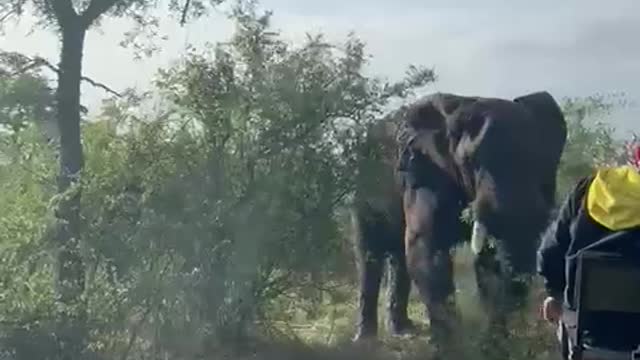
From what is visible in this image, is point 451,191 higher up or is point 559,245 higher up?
point 451,191

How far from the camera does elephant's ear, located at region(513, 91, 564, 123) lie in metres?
14.2

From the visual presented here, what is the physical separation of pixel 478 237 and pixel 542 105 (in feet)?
7.07

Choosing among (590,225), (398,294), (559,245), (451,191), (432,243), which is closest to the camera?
(590,225)

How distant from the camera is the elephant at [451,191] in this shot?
12.5m

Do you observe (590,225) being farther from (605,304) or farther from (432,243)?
(432,243)

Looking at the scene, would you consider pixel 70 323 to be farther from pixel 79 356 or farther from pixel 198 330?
pixel 198 330

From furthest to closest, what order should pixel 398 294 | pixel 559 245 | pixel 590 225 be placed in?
1. pixel 398 294
2. pixel 559 245
3. pixel 590 225

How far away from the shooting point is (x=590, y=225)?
21.8ft

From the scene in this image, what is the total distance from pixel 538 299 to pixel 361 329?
11.7 ft

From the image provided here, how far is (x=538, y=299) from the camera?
11633 millimetres

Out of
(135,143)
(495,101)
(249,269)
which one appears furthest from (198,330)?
(495,101)

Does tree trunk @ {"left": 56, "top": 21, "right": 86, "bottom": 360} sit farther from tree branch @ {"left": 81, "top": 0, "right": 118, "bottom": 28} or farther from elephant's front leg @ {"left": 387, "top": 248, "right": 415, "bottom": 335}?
elephant's front leg @ {"left": 387, "top": 248, "right": 415, "bottom": 335}

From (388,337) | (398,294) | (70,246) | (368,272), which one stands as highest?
(70,246)

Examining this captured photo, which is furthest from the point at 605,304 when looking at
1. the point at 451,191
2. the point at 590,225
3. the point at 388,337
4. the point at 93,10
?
the point at 388,337
